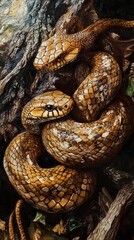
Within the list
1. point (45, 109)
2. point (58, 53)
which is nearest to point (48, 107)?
point (45, 109)

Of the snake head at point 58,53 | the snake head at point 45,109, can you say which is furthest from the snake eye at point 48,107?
the snake head at point 58,53

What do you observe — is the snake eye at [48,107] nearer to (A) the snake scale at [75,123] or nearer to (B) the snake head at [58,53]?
A: (A) the snake scale at [75,123]

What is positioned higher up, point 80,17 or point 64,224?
point 80,17

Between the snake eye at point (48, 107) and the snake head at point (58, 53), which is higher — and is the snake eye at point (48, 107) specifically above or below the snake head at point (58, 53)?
below

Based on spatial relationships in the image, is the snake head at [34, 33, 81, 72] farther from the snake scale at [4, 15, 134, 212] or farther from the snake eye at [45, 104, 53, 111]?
the snake eye at [45, 104, 53, 111]

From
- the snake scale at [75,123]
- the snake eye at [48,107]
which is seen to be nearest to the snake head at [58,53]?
the snake scale at [75,123]

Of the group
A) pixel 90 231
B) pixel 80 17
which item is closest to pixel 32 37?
pixel 80 17

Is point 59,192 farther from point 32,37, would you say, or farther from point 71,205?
point 32,37
